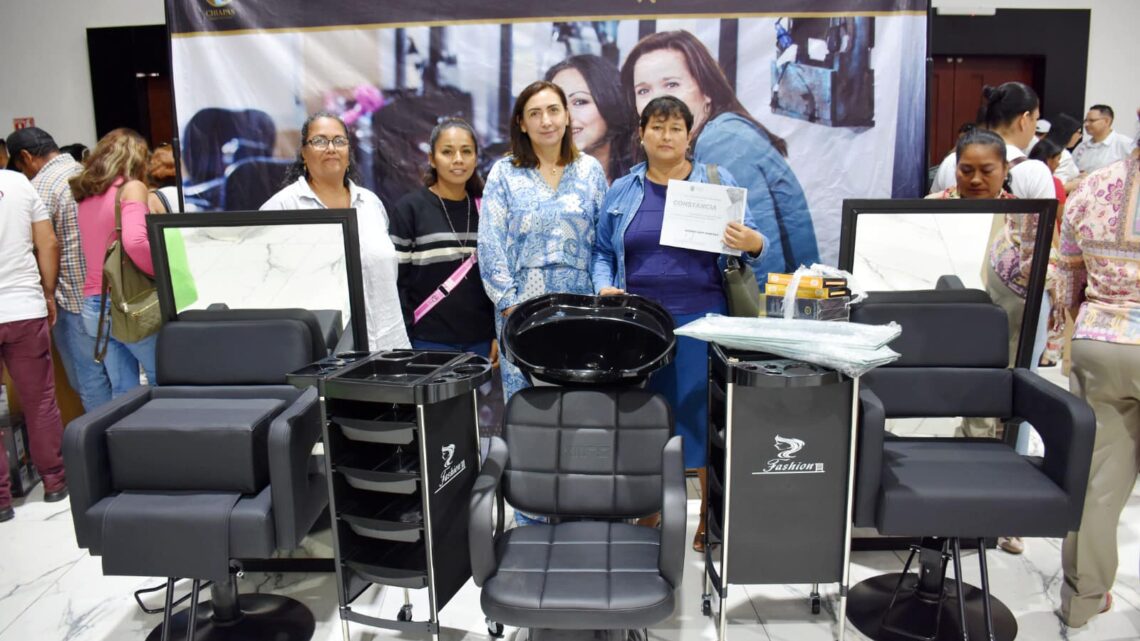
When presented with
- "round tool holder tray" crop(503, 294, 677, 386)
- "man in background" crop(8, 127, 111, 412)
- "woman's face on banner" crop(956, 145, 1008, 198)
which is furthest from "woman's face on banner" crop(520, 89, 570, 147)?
"man in background" crop(8, 127, 111, 412)

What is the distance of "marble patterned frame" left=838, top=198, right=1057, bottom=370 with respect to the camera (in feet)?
8.60

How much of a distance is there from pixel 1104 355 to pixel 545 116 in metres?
1.93

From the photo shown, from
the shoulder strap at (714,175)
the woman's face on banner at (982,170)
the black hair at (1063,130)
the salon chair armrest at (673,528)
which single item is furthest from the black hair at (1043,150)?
the salon chair armrest at (673,528)

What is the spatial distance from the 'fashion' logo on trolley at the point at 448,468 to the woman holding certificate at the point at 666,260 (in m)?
0.82

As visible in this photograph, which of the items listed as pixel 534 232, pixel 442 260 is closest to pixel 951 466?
pixel 534 232

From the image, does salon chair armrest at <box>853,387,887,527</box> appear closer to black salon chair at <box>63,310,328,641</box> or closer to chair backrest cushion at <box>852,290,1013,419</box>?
chair backrest cushion at <box>852,290,1013,419</box>

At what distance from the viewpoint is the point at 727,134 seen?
3555 mm

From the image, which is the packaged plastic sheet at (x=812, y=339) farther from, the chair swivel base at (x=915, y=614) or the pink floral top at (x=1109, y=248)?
the chair swivel base at (x=915, y=614)

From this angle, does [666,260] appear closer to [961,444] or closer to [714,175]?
[714,175]

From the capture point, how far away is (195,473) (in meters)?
2.31

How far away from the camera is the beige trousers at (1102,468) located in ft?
7.88

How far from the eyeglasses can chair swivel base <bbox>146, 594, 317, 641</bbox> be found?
1.62 meters

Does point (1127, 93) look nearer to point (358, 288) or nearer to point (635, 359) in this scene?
point (635, 359)

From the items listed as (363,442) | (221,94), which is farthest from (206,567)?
(221,94)
